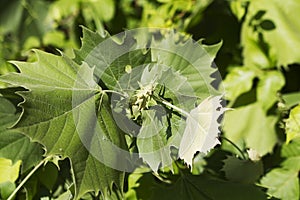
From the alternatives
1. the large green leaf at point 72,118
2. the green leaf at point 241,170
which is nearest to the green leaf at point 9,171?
the large green leaf at point 72,118

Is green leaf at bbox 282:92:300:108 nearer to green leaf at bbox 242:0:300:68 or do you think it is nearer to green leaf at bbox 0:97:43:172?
green leaf at bbox 242:0:300:68

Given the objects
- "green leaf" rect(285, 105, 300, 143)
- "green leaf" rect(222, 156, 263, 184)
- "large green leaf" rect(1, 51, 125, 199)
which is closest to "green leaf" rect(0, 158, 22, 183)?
"large green leaf" rect(1, 51, 125, 199)

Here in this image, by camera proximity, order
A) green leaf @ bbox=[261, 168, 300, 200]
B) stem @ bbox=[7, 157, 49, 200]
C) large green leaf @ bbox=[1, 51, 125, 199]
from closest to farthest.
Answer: large green leaf @ bbox=[1, 51, 125, 199]
stem @ bbox=[7, 157, 49, 200]
green leaf @ bbox=[261, 168, 300, 200]

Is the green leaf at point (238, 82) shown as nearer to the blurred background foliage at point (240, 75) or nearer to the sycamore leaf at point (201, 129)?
the blurred background foliage at point (240, 75)

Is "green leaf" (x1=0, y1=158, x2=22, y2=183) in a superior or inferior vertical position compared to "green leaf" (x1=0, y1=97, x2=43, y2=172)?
inferior

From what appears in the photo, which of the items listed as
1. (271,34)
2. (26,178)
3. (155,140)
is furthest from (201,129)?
(271,34)

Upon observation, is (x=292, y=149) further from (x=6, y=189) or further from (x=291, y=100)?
(x=6, y=189)

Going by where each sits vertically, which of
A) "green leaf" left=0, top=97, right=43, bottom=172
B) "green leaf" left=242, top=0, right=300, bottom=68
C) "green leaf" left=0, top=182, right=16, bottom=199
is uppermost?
"green leaf" left=242, top=0, right=300, bottom=68
